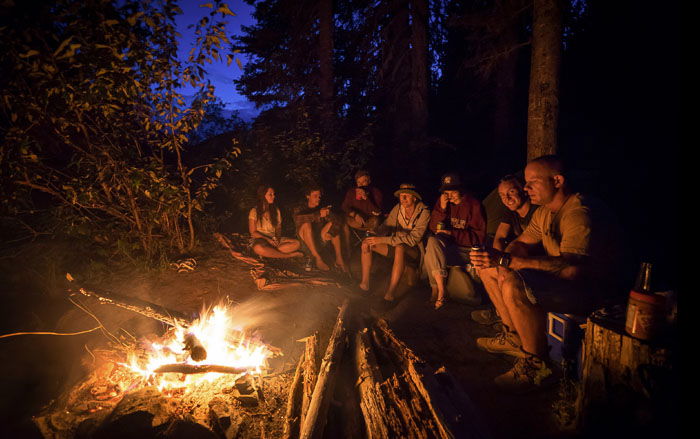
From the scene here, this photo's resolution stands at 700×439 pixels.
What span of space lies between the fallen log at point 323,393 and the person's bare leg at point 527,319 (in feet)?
5.62

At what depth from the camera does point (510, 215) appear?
15.5 feet

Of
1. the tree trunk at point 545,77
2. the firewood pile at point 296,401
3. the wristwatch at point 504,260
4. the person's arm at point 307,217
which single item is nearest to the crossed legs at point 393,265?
the person's arm at point 307,217

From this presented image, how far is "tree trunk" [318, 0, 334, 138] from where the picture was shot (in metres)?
9.73

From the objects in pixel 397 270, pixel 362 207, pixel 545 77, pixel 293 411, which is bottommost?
pixel 293 411

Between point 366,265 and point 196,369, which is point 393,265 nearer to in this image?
point 366,265

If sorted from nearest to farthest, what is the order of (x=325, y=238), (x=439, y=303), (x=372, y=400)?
(x=372, y=400), (x=439, y=303), (x=325, y=238)

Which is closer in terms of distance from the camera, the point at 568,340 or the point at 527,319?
the point at 568,340

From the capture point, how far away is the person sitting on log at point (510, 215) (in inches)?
165

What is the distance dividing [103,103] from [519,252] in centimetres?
566

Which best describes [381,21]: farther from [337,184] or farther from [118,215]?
[118,215]

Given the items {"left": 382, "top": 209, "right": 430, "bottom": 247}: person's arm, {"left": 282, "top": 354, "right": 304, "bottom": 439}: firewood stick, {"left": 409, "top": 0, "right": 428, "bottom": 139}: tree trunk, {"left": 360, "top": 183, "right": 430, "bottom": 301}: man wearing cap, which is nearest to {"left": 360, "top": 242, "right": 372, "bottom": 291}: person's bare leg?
{"left": 360, "top": 183, "right": 430, "bottom": 301}: man wearing cap

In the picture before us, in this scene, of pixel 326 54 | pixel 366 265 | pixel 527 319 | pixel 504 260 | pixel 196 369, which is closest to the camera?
pixel 527 319

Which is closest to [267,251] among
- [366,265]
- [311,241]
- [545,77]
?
[311,241]

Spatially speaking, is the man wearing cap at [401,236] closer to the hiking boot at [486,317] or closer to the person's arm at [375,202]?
the person's arm at [375,202]
